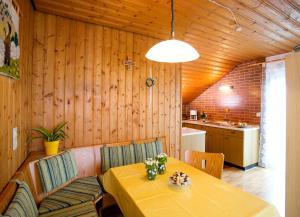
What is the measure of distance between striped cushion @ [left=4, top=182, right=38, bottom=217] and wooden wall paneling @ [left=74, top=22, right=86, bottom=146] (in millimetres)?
1097

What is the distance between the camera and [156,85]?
2957 mm

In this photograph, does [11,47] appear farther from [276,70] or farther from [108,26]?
[276,70]

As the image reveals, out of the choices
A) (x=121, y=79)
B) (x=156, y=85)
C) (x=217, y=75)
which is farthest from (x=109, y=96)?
(x=217, y=75)

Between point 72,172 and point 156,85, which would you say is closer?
point 72,172

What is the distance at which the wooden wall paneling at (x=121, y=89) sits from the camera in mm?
2650

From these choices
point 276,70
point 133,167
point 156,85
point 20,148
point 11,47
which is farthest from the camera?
point 276,70

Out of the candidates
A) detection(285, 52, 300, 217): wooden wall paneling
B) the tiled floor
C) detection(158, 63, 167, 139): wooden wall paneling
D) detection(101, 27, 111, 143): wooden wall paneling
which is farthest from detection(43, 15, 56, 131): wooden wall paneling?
the tiled floor

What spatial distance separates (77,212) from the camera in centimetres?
152

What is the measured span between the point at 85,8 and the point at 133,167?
186cm

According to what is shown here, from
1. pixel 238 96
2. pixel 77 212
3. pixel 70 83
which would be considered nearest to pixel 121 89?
pixel 70 83

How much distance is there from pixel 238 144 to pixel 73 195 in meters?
3.17

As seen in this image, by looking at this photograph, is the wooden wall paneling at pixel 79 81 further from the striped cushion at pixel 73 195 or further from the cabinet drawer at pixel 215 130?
the cabinet drawer at pixel 215 130

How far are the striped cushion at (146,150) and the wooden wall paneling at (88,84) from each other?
0.66 metres

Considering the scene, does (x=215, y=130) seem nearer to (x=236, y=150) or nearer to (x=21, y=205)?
(x=236, y=150)
